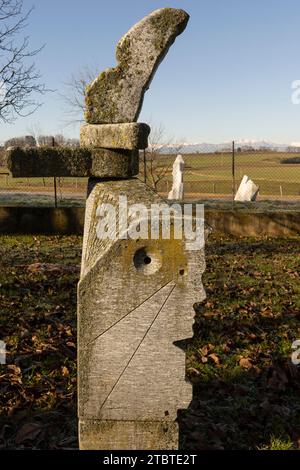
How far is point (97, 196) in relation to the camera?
2.73 meters

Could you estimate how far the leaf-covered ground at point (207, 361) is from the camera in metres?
3.39

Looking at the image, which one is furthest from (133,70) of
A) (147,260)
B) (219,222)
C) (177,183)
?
(177,183)

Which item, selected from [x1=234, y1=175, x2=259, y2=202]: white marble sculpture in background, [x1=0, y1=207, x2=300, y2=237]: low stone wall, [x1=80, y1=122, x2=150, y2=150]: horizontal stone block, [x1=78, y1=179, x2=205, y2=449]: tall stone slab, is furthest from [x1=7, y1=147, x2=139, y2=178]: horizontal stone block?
[x1=234, y1=175, x2=259, y2=202]: white marble sculpture in background

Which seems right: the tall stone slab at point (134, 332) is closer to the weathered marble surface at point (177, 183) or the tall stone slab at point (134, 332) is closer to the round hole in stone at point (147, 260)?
the round hole in stone at point (147, 260)

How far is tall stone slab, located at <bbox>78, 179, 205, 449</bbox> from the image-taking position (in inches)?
88.2

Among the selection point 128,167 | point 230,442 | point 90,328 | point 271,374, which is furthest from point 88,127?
point 271,374

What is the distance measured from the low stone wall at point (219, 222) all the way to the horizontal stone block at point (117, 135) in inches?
350

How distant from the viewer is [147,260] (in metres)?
2.27

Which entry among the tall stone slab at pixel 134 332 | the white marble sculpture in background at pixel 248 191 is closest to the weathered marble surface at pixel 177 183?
the white marble sculpture in background at pixel 248 191

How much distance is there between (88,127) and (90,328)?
124 cm

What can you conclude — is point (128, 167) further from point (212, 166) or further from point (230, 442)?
point (212, 166)

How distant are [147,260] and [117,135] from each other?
2.89 ft

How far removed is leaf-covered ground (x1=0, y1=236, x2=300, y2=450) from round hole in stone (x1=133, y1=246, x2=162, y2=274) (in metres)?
1.60

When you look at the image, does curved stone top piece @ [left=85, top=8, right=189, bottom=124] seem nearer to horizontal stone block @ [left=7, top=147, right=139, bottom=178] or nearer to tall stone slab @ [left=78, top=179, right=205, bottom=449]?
horizontal stone block @ [left=7, top=147, right=139, bottom=178]
